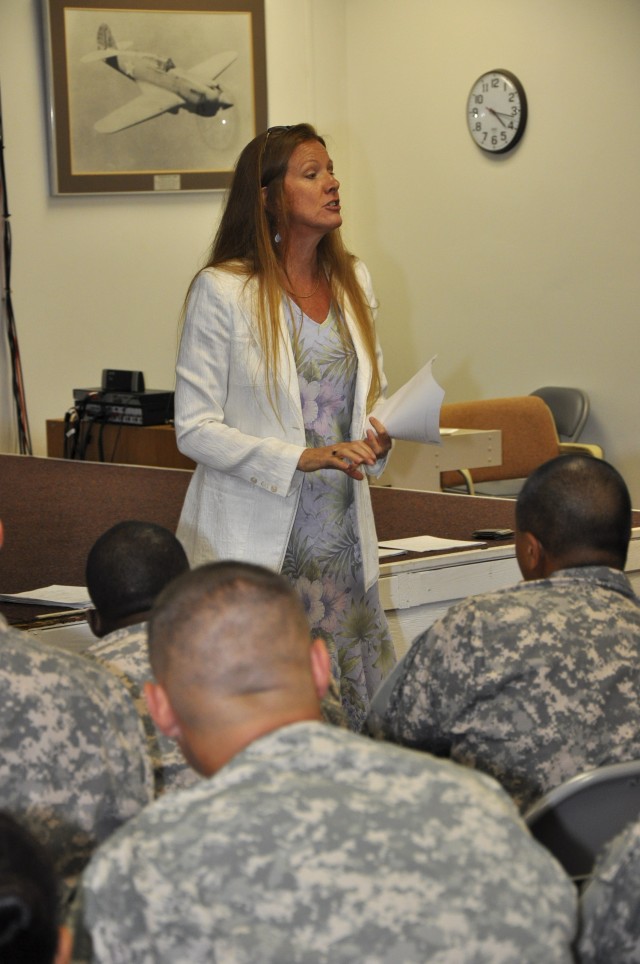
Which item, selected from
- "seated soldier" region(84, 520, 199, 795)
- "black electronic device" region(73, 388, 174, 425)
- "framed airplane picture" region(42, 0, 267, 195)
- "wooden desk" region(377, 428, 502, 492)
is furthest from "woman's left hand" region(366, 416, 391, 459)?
"framed airplane picture" region(42, 0, 267, 195)

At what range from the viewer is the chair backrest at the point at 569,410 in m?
5.81

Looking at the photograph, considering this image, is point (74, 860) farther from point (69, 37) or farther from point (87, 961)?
point (69, 37)

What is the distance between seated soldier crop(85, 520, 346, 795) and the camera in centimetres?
163

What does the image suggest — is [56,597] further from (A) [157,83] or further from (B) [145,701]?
(A) [157,83]

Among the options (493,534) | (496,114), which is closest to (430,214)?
(496,114)

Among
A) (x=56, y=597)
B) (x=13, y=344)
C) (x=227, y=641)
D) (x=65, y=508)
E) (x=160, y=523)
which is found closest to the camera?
(x=227, y=641)

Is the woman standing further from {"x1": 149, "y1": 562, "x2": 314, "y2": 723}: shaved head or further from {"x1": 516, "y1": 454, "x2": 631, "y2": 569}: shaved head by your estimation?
{"x1": 149, "y1": 562, "x2": 314, "y2": 723}: shaved head

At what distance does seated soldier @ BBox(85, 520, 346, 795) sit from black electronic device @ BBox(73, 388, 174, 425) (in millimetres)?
3586

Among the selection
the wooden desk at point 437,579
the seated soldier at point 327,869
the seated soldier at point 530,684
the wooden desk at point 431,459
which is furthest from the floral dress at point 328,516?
the wooden desk at point 431,459

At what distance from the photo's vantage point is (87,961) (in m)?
1.17

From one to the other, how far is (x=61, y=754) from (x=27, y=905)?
468 mm

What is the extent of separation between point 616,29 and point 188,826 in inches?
215

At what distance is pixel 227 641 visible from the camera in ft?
3.64

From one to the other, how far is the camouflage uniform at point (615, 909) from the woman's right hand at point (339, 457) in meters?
1.18
